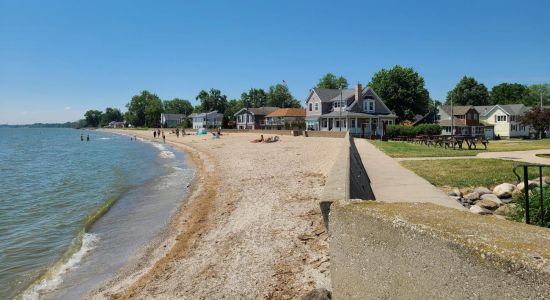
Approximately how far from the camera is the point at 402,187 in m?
12.0

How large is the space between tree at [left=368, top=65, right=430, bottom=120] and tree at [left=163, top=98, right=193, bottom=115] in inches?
4280

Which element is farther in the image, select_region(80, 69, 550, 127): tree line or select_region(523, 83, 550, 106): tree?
select_region(523, 83, 550, 106): tree

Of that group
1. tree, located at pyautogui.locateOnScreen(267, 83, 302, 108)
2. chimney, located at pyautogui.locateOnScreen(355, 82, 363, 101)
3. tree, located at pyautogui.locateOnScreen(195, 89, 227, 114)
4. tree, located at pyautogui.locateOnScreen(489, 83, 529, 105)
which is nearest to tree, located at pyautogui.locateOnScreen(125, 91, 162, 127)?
tree, located at pyautogui.locateOnScreen(195, 89, 227, 114)

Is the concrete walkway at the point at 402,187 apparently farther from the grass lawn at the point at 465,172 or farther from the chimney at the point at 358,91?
the chimney at the point at 358,91

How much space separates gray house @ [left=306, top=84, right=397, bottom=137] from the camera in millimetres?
54938

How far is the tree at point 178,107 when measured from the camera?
546 ft

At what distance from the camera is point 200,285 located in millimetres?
7406

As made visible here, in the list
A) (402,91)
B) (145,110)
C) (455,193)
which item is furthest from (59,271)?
(145,110)

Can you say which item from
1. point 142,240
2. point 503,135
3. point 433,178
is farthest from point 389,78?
point 142,240

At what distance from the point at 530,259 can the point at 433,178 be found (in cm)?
1235

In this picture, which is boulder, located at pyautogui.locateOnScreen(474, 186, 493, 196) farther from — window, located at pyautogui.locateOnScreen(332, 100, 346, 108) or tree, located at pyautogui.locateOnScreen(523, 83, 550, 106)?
tree, located at pyautogui.locateOnScreen(523, 83, 550, 106)

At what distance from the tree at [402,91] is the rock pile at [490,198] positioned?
63.1 metres

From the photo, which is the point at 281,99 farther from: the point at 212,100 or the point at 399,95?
the point at 399,95

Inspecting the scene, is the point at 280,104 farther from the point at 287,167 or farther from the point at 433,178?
the point at 433,178
